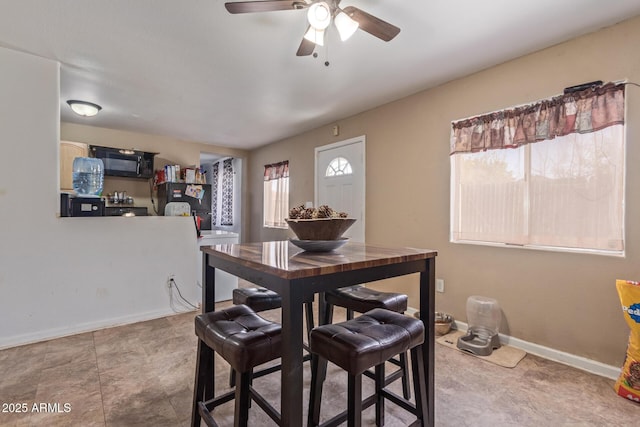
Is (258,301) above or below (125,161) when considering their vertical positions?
below

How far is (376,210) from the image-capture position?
12.1ft

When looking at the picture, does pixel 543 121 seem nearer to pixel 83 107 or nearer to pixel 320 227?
pixel 320 227

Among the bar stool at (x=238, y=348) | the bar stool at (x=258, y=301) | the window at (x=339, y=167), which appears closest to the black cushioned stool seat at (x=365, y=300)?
the bar stool at (x=258, y=301)

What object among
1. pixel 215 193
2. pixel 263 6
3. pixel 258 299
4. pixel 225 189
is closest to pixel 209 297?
pixel 258 299

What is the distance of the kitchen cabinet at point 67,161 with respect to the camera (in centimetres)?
383

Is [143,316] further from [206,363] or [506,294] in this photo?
[506,294]

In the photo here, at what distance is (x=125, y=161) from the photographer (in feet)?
14.8

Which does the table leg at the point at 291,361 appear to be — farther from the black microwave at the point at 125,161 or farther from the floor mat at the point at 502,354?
the black microwave at the point at 125,161

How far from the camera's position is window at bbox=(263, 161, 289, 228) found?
5.21 m

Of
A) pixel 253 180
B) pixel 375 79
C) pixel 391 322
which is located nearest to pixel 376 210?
pixel 375 79

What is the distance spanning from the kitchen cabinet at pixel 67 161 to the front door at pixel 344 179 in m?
3.19

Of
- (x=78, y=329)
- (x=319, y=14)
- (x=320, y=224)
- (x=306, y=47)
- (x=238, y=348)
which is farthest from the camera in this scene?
(x=78, y=329)

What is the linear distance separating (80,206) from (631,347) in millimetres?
4302

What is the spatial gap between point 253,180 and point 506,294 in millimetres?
4735
